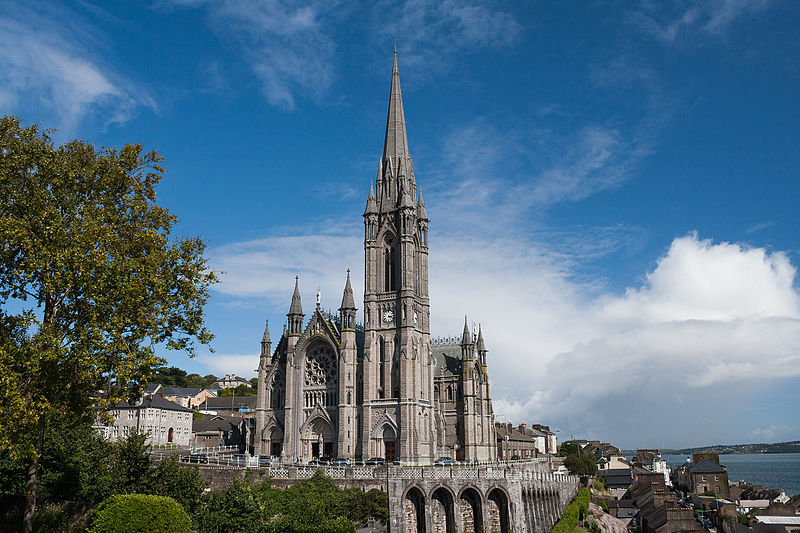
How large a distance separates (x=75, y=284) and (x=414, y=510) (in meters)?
34.3

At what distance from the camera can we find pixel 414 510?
5044 centimetres

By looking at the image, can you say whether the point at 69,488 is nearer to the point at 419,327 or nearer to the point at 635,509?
the point at 419,327

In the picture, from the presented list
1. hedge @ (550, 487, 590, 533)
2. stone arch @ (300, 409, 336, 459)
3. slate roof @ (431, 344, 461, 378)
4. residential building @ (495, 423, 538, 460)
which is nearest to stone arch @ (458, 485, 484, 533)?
hedge @ (550, 487, 590, 533)

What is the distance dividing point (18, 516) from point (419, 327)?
44.0m

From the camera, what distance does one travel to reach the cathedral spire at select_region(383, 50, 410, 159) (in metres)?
78.2

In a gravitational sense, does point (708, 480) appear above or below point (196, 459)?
below

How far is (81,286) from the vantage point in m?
25.0

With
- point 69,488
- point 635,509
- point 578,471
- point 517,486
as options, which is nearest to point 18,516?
point 69,488

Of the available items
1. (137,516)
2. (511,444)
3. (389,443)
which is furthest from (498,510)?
(511,444)

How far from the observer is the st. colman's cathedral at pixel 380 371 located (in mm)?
66875

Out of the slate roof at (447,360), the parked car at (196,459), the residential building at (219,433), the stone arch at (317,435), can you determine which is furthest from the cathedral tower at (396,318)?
the residential building at (219,433)

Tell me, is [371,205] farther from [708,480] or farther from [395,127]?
[708,480]

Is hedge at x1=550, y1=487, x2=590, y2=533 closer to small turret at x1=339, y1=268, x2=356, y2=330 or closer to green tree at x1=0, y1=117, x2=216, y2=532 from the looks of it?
small turret at x1=339, y1=268, x2=356, y2=330

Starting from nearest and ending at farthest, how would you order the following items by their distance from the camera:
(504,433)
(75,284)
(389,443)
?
1. (75,284)
2. (389,443)
3. (504,433)
